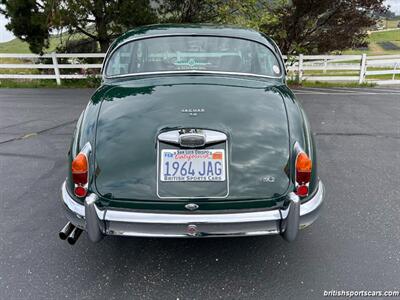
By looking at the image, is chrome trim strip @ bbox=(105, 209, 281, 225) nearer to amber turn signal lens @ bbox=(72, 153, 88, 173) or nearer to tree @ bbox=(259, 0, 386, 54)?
amber turn signal lens @ bbox=(72, 153, 88, 173)

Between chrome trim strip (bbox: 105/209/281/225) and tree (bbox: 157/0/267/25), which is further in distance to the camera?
tree (bbox: 157/0/267/25)

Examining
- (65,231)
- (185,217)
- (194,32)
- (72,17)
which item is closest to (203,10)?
(72,17)

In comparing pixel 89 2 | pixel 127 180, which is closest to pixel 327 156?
pixel 127 180

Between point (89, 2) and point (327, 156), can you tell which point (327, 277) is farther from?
point (89, 2)

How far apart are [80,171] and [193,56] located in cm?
168

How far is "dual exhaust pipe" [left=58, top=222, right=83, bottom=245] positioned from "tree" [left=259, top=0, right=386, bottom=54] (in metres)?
11.9

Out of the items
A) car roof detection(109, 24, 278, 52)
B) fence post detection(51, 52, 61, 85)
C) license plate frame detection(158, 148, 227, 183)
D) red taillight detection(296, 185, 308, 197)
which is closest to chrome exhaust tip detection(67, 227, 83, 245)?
license plate frame detection(158, 148, 227, 183)

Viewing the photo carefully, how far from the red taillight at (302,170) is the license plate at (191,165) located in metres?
0.54

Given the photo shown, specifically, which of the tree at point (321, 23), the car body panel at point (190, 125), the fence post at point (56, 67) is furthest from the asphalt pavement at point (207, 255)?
the tree at point (321, 23)

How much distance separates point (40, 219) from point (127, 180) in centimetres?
158

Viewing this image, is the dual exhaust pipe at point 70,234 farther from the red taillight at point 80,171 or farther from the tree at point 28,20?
the tree at point 28,20

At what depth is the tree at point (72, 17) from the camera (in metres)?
10.6

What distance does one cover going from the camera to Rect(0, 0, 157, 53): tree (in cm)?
1062

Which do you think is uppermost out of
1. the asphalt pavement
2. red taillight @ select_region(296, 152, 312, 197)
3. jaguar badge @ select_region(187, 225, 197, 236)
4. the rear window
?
the rear window
